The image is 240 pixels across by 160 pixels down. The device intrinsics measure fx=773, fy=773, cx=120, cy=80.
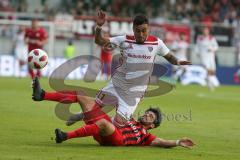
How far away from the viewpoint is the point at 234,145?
526 inches

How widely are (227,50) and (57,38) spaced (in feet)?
28.6

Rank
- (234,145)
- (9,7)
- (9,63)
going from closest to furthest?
(234,145) → (9,63) → (9,7)

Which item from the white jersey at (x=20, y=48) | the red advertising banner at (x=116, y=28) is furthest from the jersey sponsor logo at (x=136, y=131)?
the red advertising banner at (x=116, y=28)

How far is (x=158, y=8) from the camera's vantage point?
44031 mm

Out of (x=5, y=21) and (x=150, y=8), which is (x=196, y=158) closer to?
(x=5, y=21)

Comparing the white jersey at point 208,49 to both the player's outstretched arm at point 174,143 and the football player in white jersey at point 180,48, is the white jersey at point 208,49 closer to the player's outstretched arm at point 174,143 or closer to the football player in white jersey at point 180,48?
the football player in white jersey at point 180,48

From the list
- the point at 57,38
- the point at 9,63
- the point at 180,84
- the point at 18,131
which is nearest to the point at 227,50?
the point at 180,84

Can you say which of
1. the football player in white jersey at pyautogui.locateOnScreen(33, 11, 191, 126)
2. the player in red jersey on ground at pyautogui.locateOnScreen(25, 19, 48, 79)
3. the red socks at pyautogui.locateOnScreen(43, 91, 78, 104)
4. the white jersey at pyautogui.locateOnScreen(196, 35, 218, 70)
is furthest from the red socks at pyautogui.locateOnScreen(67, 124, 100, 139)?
the white jersey at pyautogui.locateOnScreen(196, 35, 218, 70)

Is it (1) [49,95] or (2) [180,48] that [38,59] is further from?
(2) [180,48]

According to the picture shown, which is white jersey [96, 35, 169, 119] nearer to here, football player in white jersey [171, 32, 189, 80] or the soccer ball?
the soccer ball

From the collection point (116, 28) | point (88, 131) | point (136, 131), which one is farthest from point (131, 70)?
point (116, 28)

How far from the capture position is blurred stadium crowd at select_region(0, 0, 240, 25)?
42456 mm

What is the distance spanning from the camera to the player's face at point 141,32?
12.4m

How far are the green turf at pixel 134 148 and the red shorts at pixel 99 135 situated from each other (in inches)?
6.2
